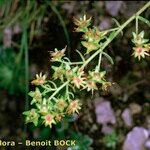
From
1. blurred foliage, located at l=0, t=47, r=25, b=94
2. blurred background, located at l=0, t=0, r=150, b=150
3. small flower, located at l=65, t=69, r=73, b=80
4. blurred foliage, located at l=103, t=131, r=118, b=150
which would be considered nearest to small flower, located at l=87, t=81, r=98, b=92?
small flower, located at l=65, t=69, r=73, b=80

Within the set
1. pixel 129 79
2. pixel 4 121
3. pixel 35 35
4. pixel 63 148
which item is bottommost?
pixel 63 148

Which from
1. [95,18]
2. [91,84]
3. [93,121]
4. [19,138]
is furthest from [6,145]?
[91,84]

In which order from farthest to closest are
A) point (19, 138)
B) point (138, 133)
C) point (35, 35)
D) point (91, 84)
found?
point (35, 35) < point (19, 138) < point (138, 133) < point (91, 84)

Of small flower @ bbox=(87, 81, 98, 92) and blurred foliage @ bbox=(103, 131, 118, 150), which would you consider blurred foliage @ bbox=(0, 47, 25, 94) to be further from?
small flower @ bbox=(87, 81, 98, 92)

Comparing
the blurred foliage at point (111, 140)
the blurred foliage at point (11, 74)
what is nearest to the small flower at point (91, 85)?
the blurred foliage at point (111, 140)

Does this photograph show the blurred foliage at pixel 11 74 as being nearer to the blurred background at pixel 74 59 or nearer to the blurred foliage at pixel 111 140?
the blurred background at pixel 74 59

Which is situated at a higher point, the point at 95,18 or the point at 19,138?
the point at 95,18

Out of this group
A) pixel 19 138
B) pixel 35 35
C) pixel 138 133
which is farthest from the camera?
pixel 35 35

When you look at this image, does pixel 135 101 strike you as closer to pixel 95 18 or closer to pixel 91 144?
pixel 91 144

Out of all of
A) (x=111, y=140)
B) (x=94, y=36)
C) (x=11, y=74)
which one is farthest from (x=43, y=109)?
(x=11, y=74)
